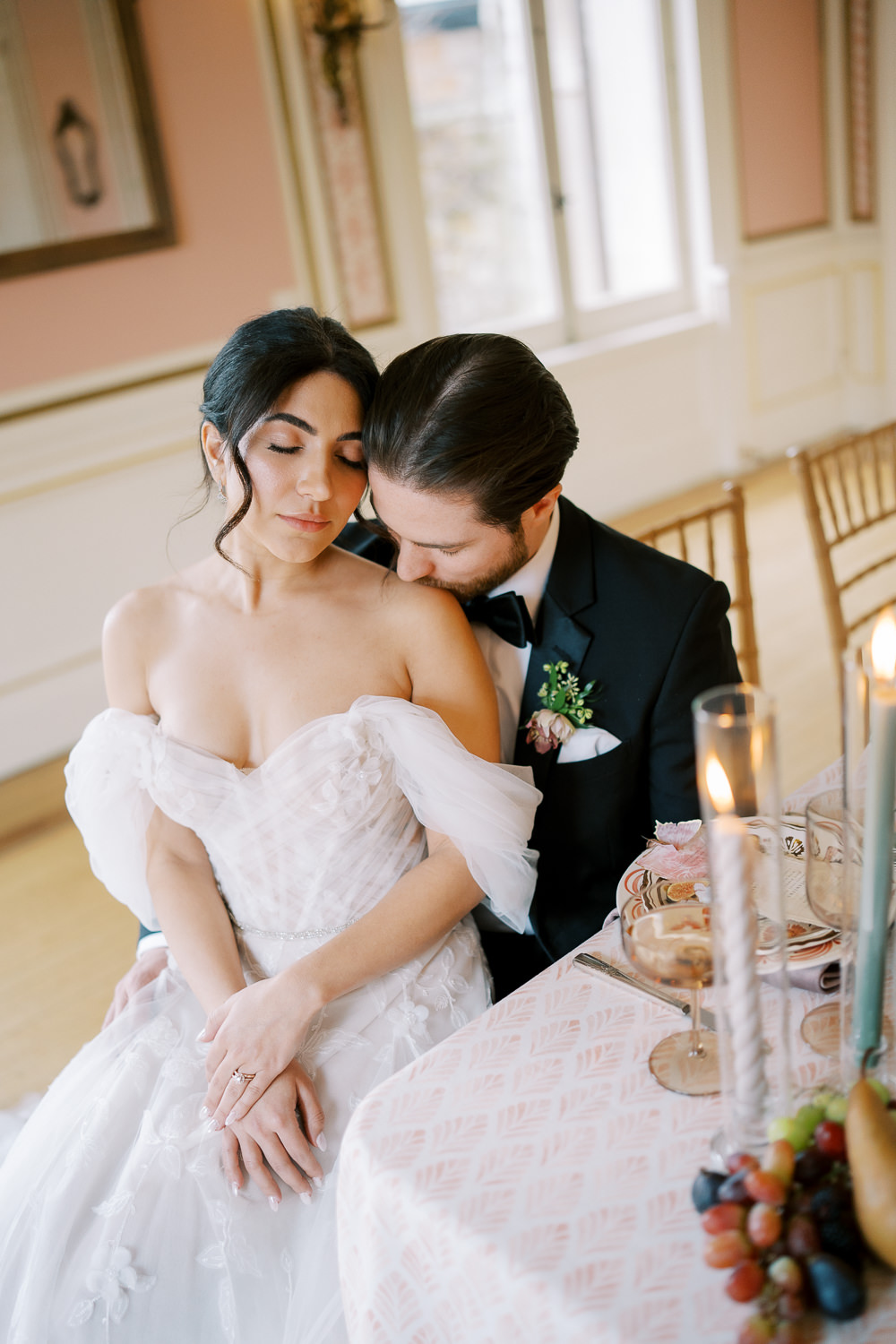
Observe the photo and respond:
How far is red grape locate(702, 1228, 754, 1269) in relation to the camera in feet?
2.41

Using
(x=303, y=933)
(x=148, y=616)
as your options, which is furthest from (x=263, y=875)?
(x=148, y=616)

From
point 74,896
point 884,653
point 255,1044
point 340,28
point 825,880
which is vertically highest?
point 340,28

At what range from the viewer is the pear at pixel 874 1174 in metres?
0.72

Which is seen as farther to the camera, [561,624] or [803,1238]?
[561,624]

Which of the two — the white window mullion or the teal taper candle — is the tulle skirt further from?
the white window mullion

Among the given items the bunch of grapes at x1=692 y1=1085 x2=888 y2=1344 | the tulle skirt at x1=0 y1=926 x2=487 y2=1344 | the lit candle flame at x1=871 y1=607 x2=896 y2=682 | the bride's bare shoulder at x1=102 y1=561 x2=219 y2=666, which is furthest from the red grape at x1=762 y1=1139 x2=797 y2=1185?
the bride's bare shoulder at x1=102 y1=561 x2=219 y2=666

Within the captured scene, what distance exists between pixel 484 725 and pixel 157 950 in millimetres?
595

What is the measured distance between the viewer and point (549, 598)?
60.8 inches

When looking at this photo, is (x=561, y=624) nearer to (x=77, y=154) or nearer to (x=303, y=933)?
(x=303, y=933)

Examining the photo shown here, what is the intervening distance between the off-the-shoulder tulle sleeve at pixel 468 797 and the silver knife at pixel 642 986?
293 millimetres

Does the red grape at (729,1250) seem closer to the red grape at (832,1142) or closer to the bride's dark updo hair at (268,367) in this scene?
the red grape at (832,1142)

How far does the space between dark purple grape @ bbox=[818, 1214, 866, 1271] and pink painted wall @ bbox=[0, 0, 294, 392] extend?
372 cm

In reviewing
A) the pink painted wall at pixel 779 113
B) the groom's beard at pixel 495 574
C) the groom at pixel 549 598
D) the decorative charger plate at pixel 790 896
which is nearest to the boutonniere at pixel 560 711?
the groom at pixel 549 598

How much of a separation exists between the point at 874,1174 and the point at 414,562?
96 centimetres
